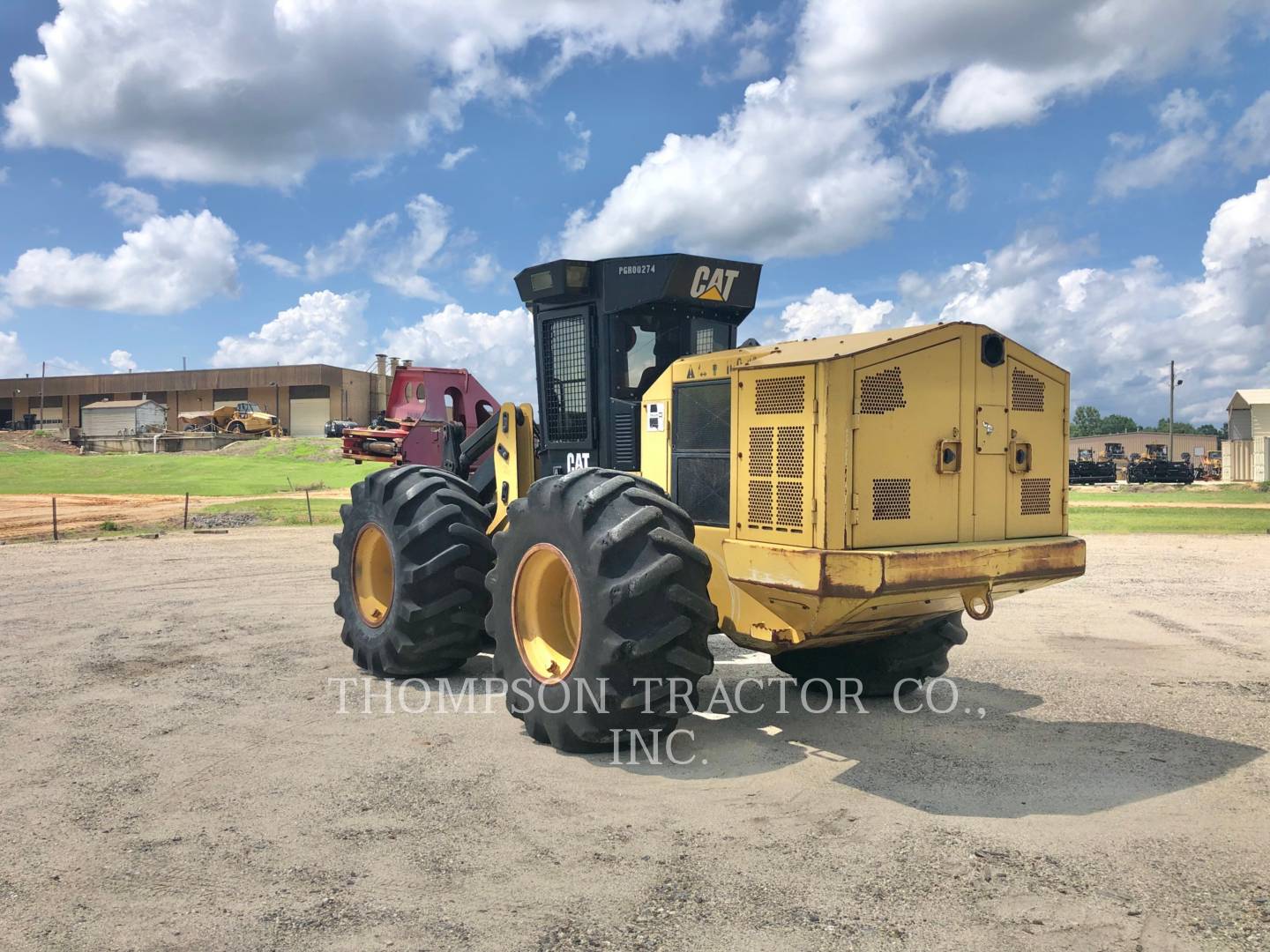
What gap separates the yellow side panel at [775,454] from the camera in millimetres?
5344

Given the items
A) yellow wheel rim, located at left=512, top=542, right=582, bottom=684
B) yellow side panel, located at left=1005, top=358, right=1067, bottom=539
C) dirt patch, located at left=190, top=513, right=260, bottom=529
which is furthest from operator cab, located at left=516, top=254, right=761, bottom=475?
dirt patch, located at left=190, top=513, right=260, bottom=529

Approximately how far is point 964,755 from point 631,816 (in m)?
2.26

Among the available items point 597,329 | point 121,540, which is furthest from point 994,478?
point 121,540

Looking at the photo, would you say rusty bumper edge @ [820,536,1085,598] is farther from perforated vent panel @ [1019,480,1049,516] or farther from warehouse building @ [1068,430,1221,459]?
warehouse building @ [1068,430,1221,459]

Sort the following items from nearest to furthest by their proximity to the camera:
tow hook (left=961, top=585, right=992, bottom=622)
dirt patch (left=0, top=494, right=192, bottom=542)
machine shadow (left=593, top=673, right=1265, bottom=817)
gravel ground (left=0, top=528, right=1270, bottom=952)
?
gravel ground (left=0, top=528, right=1270, bottom=952)
machine shadow (left=593, top=673, right=1265, bottom=817)
tow hook (left=961, top=585, right=992, bottom=622)
dirt patch (left=0, top=494, right=192, bottom=542)

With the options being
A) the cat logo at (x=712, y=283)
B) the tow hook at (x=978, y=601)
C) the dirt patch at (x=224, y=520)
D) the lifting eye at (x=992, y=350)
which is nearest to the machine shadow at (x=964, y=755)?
the tow hook at (x=978, y=601)

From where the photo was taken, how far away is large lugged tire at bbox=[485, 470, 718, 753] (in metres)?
5.37

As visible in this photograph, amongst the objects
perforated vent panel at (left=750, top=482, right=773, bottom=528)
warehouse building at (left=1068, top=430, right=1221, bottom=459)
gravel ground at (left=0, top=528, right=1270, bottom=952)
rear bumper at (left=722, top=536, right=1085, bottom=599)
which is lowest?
gravel ground at (left=0, top=528, right=1270, bottom=952)

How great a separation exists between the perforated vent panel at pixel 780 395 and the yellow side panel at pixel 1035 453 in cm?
146

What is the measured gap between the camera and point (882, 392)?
5.41 m

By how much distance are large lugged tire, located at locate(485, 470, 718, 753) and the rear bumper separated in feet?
1.11

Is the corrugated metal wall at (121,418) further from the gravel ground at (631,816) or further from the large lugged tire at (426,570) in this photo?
the large lugged tire at (426,570)

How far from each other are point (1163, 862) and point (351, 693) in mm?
5531

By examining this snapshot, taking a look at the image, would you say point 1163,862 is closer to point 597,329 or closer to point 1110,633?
point 597,329
